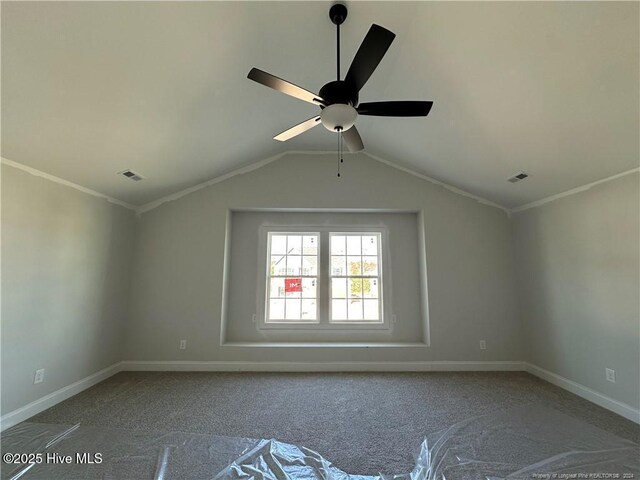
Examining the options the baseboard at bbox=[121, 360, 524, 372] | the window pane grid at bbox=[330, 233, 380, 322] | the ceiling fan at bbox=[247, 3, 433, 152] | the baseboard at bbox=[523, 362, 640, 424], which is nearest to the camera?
the ceiling fan at bbox=[247, 3, 433, 152]

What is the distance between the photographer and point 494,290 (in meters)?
3.57

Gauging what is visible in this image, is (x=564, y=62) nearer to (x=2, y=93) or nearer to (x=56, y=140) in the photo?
(x=2, y=93)

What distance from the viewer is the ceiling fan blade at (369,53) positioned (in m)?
1.23

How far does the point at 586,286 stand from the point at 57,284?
17.2 feet

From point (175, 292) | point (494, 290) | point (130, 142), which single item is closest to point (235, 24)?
point (130, 142)

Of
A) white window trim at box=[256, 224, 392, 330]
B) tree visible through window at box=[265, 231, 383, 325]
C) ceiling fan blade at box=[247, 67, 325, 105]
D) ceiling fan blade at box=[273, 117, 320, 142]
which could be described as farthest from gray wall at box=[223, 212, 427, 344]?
ceiling fan blade at box=[247, 67, 325, 105]

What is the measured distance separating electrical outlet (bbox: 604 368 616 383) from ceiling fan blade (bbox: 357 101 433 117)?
116 inches

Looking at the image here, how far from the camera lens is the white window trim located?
12.5ft

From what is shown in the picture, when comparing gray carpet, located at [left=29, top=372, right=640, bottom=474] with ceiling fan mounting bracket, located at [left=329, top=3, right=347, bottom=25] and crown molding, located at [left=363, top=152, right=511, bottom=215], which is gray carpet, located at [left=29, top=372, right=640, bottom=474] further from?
ceiling fan mounting bracket, located at [left=329, top=3, right=347, bottom=25]

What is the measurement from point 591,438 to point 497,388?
94cm

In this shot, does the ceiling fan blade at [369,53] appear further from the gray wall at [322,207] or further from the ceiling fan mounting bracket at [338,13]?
the gray wall at [322,207]

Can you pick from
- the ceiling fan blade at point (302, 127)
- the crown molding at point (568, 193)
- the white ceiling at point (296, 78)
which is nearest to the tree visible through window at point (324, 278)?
the white ceiling at point (296, 78)

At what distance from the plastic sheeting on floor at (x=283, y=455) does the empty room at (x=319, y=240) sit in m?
0.02

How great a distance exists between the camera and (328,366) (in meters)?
3.45
